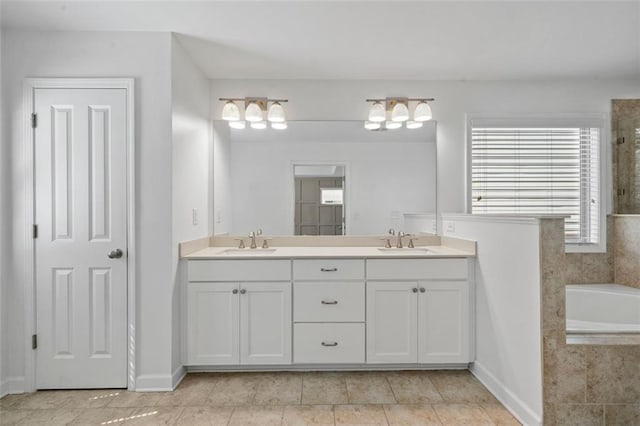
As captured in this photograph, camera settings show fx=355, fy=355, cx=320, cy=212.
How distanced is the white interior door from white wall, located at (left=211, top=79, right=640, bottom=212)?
1311 millimetres

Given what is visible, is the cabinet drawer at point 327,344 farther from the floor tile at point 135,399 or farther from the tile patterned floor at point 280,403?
the floor tile at point 135,399

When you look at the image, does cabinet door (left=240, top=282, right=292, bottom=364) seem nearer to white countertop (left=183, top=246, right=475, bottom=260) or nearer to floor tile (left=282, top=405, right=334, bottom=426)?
white countertop (left=183, top=246, right=475, bottom=260)

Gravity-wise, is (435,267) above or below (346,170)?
below

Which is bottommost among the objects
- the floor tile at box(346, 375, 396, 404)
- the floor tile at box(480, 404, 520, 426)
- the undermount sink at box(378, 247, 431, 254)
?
the floor tile at box(480, 404, 520, 426)

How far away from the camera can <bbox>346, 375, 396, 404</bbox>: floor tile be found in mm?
2160

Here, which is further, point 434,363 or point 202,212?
point 202,212

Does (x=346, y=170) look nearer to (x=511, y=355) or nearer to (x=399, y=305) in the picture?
(x=399, y=305)

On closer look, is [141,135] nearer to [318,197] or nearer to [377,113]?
[318,197]

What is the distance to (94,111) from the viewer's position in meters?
2.26

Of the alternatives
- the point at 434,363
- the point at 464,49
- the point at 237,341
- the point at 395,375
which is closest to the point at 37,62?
the point at 237,341

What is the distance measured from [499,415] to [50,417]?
253 centimetres

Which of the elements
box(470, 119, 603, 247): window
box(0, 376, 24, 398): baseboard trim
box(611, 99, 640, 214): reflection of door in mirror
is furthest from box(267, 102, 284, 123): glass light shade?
box(611, 99, 640, 214): reflection of door in mirror

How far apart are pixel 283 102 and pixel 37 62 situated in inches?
65.4

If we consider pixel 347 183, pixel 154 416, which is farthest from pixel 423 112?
pixel 154 416
